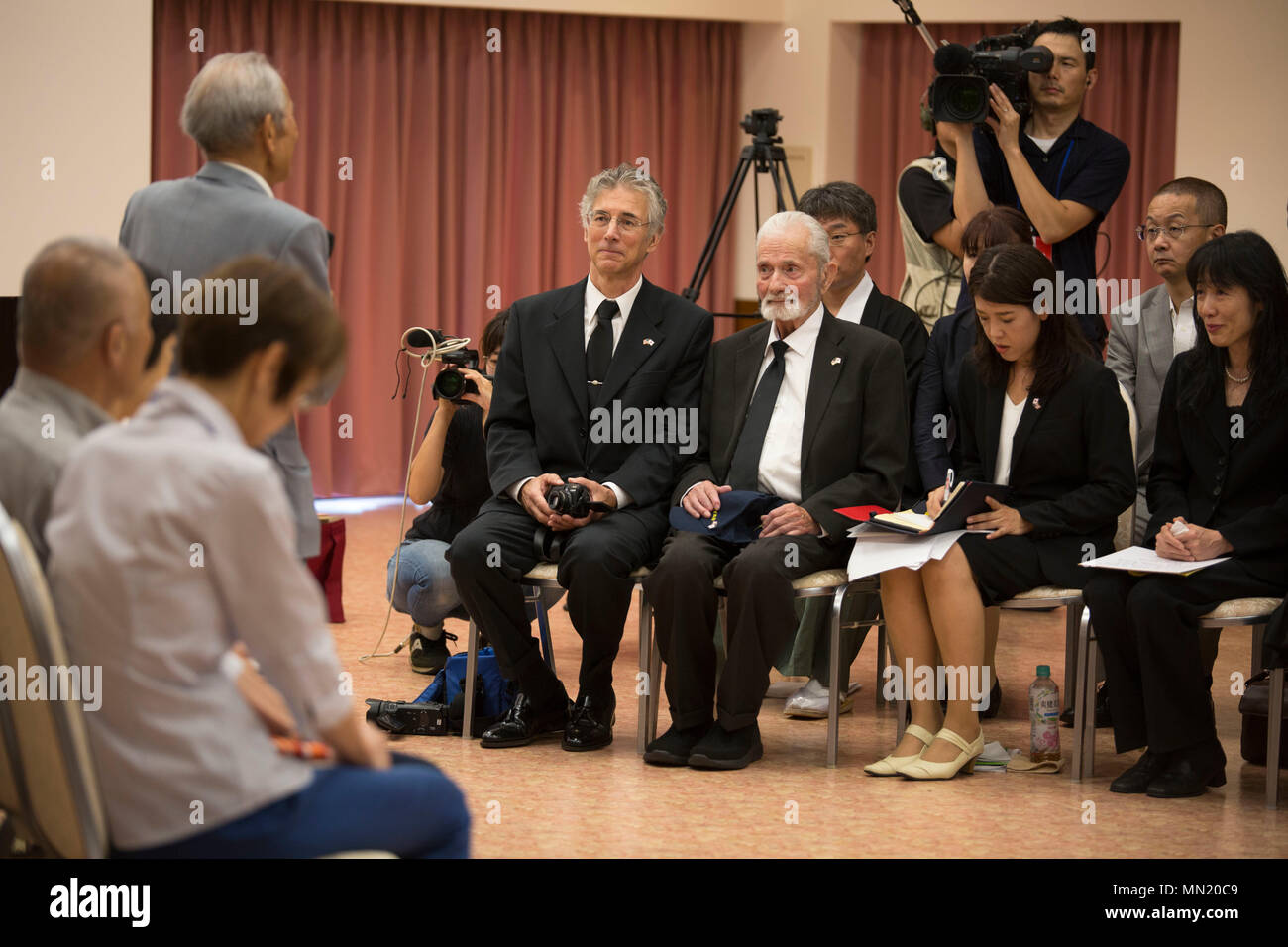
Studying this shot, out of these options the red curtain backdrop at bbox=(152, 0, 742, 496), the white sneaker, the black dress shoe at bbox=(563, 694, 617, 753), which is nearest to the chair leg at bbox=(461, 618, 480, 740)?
the black dress shoe at bbox=(563, 694, 617, 753)

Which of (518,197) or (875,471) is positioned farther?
(518,197)

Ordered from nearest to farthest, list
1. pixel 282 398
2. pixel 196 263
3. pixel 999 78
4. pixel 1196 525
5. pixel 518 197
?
pixel 282 398
pixel 196 263
pixel 1196 525
pixel 999 78
pixel 518 197

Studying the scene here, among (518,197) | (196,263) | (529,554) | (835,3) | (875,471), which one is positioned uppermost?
(835,3)

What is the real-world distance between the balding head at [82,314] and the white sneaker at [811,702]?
2.56 m

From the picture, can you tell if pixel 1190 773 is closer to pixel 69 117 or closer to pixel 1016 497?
pixel 1016 497

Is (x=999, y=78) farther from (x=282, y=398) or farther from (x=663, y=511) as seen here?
(x=282, y=398)

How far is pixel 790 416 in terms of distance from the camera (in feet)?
12.4

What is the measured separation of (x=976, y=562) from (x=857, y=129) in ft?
15.9

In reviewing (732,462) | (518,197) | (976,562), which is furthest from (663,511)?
(518,197)

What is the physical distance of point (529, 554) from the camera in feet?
12.1

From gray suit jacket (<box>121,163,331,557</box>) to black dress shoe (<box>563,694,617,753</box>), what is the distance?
1.21 metres

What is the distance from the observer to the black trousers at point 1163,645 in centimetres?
325

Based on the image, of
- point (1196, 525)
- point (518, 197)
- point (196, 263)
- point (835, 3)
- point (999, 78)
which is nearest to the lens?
point (196, 263)

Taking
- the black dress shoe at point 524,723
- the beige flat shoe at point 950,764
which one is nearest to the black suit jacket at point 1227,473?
the beige flat shoe at point 950,764
